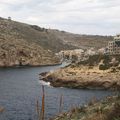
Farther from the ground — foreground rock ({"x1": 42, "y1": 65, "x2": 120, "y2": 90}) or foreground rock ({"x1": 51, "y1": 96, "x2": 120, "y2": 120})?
foreground rock ({"x1": 51, "y1": 96, "x2": 120, "y2": 120})

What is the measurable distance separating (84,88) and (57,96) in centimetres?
1935

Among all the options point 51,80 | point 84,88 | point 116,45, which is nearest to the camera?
point 84,88

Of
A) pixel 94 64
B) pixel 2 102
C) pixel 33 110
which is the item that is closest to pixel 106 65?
pixel 94 64

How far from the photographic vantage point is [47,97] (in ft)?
279

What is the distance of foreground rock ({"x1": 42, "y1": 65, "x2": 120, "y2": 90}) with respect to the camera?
105m

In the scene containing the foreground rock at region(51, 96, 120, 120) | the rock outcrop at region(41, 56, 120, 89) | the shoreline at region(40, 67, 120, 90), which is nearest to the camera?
the foreground rock at region(51, 96, 120, 120)

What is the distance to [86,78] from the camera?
10912 centimetres

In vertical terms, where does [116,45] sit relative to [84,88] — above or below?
above

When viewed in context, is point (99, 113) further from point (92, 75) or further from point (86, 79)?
point (92, 75)

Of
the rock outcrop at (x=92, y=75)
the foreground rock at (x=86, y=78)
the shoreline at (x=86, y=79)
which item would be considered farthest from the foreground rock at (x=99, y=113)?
the foreground rock at (x=86, y=78)

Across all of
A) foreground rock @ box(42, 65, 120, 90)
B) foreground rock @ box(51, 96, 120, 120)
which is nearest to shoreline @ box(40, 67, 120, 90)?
foreground rock @ box(42, 65, 120, 90)

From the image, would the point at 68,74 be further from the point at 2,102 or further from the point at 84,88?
the point at 2,102

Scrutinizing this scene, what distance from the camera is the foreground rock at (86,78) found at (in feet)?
345

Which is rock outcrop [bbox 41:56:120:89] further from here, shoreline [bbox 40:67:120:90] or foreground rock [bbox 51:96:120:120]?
foreground rock [bbox 51:96:120:120]
